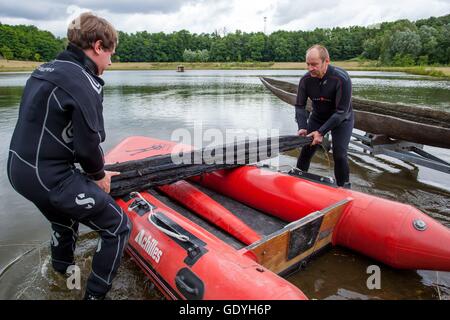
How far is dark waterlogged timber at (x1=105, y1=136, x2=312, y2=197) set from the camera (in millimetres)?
3744

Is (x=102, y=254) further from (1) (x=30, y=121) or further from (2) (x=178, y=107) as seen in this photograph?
(2) (x=178, y=107)

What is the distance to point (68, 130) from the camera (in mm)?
2256

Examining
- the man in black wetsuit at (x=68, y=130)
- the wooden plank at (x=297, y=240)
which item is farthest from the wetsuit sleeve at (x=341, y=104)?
the man in black wetsuit at (x=68, y=130)

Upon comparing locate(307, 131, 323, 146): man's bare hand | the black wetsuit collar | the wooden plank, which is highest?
the black wetsuit collar

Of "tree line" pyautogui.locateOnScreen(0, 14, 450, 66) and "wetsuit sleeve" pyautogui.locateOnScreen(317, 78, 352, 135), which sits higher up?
"tree line" pyautogui.locateOnScreen(0, 14, 450, 66)

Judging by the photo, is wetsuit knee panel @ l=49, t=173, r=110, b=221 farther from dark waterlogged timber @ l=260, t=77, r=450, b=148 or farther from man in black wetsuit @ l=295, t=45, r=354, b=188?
dark waterlogged timber @ l=260, t=77, r=450, b=148

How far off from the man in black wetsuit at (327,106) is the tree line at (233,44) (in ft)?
223

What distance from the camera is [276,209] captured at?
4156 mm

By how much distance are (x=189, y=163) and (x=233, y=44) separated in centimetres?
10764

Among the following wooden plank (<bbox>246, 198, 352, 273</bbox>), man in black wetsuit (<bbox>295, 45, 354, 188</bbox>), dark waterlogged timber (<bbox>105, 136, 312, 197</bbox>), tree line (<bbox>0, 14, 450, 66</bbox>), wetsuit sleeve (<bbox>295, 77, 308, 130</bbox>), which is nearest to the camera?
wooden plank (<bbox>246, 198, 352, 273</bbox>)

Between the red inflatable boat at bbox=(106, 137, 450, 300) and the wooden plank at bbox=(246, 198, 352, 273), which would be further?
the wooden plank at bbox=(246, 198, 352, 273)

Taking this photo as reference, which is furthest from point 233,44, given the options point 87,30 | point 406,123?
point 87,30

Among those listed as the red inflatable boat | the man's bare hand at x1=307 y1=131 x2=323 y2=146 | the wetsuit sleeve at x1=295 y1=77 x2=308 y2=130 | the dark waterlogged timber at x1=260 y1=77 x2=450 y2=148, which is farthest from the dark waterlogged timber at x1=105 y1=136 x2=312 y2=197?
the dark waterlogged timber at x1=260 y1=77 x2=450 y2=148

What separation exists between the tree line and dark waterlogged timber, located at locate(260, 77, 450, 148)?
6455cm
